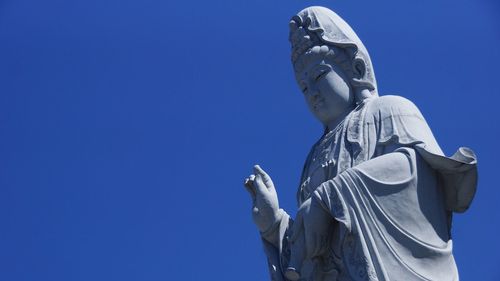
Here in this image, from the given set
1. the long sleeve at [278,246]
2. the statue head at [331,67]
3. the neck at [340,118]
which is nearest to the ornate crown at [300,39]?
the statue head at [331,67]

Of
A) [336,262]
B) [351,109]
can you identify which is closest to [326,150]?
[351,109]

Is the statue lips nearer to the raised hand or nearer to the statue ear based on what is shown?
the statue ear

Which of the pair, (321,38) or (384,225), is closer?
(384,225)

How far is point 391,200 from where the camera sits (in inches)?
439

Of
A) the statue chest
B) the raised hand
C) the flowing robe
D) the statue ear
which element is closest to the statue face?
the statue ear

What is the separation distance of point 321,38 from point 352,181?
189 centimetres

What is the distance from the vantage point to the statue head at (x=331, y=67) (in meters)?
Answer: 12.3

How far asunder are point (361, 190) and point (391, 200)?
0.29 m

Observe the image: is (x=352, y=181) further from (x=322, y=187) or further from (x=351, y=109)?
(x=351, y=109)

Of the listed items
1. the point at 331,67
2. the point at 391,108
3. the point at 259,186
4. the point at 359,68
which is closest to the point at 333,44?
the point at 331,67

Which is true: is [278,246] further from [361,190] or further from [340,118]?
[340,118]

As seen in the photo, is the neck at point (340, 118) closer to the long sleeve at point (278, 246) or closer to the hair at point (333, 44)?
the hair at point (333, 44)

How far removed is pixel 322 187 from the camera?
11367 millimetres

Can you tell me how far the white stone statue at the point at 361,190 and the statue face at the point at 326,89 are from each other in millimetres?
10
